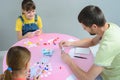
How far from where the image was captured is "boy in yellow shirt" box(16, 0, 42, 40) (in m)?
2.13

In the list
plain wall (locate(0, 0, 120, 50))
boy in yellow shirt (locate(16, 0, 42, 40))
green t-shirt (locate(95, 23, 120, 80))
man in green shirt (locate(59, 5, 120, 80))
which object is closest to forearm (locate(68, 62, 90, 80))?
man in green shirt (locate(59, 5, 120, 80))

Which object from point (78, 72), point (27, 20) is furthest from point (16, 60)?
point (27, 20)

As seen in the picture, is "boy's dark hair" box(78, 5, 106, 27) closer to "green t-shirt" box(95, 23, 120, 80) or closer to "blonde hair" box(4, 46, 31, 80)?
"green t-shirt" box(95, 23, 120, 80)

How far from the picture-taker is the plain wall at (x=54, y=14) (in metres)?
2.53

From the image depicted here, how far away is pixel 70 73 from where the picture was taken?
1603mm

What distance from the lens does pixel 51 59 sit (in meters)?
1.74

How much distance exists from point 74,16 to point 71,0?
193 mm

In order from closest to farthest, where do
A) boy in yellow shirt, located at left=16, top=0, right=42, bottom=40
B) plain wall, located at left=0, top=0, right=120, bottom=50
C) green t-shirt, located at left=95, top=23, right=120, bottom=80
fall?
1. green t-shirt, located at left=95, top=23, right=120, bottom=80
2. boy in yellow shirt, located at left=16, top=0, right=42, bottom=40
3. plain wall, located at left=0, top=0, right=120, bottom=50

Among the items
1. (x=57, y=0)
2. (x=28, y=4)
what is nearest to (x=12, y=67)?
(x=28, y=4)

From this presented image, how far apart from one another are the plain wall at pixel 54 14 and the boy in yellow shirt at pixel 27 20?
0.31 meters

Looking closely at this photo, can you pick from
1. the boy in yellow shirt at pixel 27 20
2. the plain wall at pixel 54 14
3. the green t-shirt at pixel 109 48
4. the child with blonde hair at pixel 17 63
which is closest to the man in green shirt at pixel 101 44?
the green t-shirt at pixel 109 48

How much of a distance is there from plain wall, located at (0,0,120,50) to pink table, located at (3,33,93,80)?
62 cm

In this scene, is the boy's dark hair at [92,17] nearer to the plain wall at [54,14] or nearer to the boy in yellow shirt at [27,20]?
the boy in yellow shirt at [27,20]

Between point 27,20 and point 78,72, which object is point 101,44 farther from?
point 27,20
